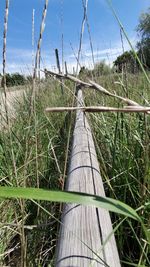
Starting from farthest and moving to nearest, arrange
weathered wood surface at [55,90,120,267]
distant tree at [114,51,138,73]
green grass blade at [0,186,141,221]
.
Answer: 1. distant tree at [114,51,138,73]
2. weathered wood surface at [55,90,120,267]
3. green grass blade at [0,186,141,221]

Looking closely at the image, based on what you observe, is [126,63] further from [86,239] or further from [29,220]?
[86,239]

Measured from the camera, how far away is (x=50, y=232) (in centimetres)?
139

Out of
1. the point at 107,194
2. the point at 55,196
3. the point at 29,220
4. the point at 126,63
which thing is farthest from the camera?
the point at 126,63

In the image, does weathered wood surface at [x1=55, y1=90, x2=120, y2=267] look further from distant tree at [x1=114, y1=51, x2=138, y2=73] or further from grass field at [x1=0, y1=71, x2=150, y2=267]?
distant tree at [x1=114, y1=51, x2=138, y2=73]

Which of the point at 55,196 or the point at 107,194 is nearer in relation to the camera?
the point at 55,196

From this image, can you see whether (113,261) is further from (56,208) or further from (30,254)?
(56,208)

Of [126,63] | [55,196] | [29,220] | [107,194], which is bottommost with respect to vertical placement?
[29,220]

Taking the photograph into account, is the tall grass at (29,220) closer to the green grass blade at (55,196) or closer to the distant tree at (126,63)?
the green grass blade at (55,196)

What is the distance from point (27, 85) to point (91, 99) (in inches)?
146

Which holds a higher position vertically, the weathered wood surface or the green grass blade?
the green grass blade

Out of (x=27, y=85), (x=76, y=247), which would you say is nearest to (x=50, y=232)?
(x=76, y=247)

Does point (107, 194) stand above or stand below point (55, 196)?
below

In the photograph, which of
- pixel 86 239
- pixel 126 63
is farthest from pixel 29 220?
pixel 126 63

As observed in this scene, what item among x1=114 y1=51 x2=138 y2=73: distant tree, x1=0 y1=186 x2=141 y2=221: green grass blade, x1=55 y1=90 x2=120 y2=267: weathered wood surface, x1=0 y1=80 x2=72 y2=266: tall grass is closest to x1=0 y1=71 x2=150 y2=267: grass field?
x1=0 y1=80 x2=72 y2=266: tall grass
